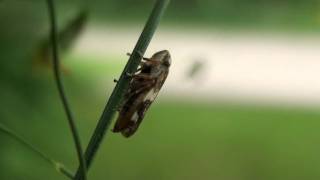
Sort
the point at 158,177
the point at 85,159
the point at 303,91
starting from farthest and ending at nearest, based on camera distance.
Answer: the point at 303,91 < the point at 158,177 < the point at 85,159

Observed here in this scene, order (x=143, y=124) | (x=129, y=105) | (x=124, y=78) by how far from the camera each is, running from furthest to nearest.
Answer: (x=143, y=124) < (x=129, y=105) < (x=124, y=78)

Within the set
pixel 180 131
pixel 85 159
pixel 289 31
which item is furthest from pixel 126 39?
pixel 85 159

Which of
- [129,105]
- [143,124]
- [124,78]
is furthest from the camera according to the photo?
[143,124]

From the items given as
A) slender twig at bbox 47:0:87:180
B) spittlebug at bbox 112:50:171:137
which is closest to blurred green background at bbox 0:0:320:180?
spittlebug at bbox 112:50:171:137

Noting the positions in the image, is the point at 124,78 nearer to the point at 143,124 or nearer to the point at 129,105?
the point at 129,105

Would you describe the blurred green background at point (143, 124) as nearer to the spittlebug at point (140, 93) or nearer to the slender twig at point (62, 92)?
the spittlebug at point (140, 93)

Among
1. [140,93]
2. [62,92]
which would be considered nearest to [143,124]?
[140,93]

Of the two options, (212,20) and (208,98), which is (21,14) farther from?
(212,20)
